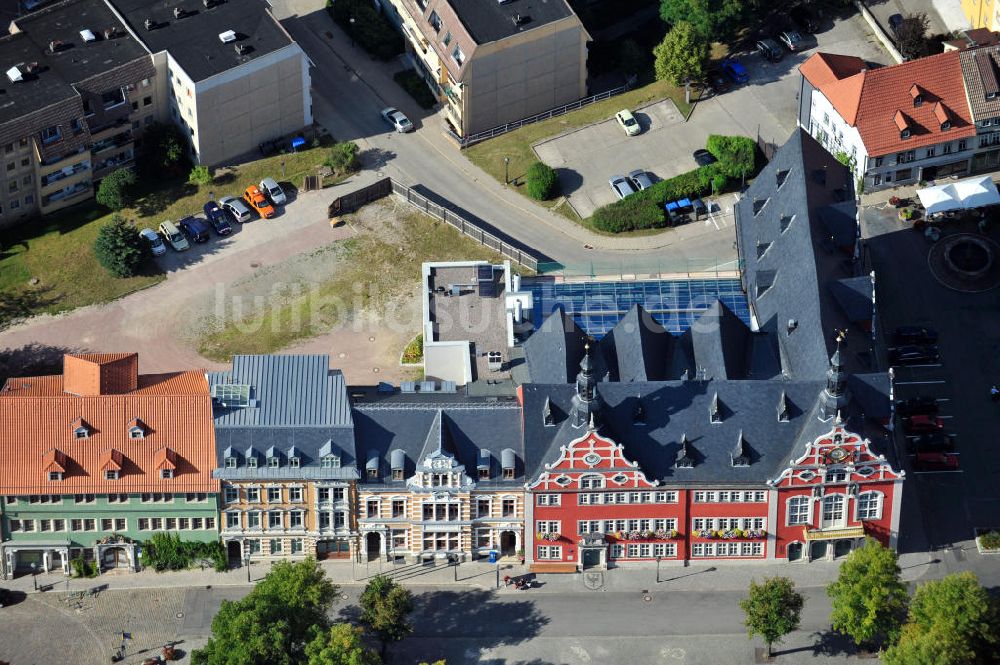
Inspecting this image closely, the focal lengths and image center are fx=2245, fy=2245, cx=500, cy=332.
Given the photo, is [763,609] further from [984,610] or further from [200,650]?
[200,650]

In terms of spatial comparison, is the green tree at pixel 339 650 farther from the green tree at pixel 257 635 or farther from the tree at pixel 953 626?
the tree at pixel 953 626

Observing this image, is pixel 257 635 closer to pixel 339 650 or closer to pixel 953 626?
pixel 339 650

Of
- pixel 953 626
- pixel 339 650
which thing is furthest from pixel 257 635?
pixel 953 626

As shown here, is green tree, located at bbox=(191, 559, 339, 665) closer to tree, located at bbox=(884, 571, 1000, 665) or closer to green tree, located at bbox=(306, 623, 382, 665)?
green tree, located at bbox=(306, 623, 382, 665)

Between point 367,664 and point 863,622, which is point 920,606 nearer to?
point 863,622

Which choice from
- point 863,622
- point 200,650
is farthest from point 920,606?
point 200,650

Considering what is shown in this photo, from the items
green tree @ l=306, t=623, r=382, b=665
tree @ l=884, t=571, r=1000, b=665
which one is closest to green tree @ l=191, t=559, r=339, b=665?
green tree @ l=306, t=623, r=382, b=665
